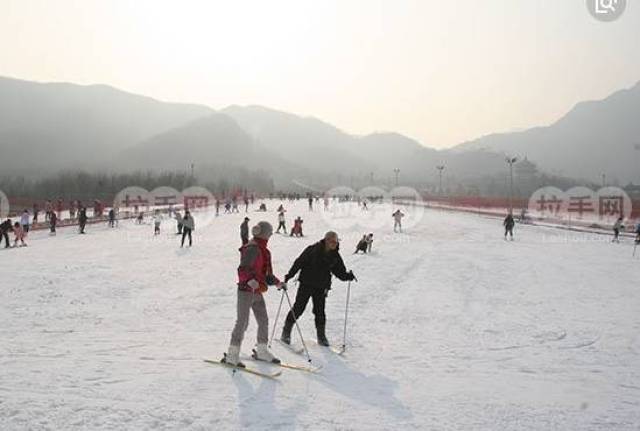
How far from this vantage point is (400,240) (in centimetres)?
2520

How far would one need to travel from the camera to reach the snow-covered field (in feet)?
16.0

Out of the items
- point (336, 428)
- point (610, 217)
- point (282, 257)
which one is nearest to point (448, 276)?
point (282, 257)

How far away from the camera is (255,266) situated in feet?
19.6

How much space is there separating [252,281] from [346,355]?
1739 millimetres

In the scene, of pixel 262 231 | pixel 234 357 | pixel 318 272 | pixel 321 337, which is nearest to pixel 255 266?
pixel 262 231

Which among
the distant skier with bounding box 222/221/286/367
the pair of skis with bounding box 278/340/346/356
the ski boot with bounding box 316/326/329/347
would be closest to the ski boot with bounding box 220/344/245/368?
the distant skier with bounding box 222/221/286/367

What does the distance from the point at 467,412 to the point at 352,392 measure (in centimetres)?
113

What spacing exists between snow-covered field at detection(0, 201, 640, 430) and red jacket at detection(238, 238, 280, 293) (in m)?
1.01

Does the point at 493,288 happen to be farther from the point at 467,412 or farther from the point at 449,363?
the point at 467,412

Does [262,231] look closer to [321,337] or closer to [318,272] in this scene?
[318,272]

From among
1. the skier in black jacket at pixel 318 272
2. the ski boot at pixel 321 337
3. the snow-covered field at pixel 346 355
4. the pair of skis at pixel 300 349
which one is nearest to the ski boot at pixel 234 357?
the snow-covered field at pixel 346 355

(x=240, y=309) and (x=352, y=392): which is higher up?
(x=240, y=309)

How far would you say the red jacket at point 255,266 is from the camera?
5957 mm

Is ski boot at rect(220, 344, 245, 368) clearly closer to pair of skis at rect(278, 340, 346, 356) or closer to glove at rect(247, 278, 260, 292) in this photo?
glove at rect(247, 278, 260, 292)
